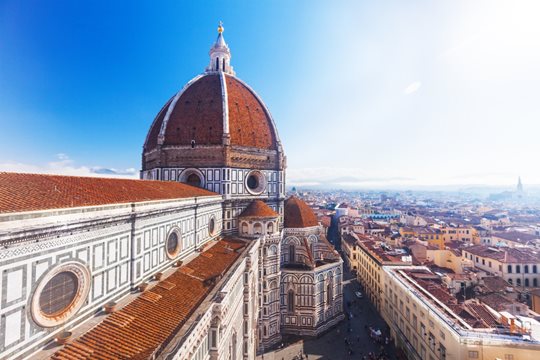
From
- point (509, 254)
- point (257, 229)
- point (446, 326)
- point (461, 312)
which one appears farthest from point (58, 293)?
point (509, 254)

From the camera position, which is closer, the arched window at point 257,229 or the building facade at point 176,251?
the building facade at point 176,251

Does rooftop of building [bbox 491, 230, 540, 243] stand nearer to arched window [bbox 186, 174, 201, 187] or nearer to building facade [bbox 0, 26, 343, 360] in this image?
building facade [bbox 0, 26, 343, 360]

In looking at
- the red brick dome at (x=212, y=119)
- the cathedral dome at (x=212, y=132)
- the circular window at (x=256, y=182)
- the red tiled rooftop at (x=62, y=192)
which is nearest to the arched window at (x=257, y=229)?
the circular window at (x=256, y=182)

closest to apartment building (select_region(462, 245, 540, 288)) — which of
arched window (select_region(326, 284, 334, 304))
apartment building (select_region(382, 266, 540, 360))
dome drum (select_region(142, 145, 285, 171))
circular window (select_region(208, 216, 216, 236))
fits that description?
apartment building (select_region(382, 266, 540, 360))

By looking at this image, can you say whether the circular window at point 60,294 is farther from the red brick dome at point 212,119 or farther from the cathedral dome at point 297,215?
the cathedral dome at point 297,215

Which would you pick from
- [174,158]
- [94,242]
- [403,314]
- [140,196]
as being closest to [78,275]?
[94,242]

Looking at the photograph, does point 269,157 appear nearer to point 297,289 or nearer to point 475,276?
point 297,289
